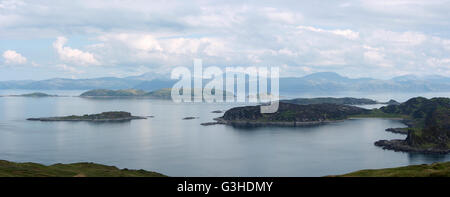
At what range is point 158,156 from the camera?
199625mm

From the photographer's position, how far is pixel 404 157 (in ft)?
643
